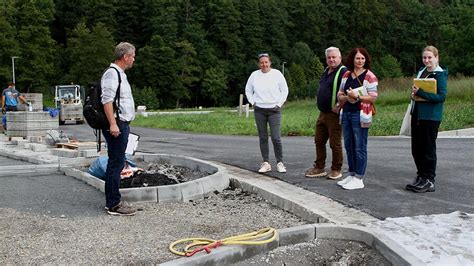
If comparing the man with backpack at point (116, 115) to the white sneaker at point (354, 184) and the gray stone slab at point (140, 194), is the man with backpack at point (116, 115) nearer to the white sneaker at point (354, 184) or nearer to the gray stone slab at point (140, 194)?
the gray stone slab at point (140, 194)

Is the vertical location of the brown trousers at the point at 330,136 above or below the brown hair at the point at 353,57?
below

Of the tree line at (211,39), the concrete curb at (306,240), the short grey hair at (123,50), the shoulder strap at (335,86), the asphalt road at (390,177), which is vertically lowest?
the concrete curb at (306,240)

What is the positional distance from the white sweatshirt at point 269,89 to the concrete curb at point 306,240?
10.8ft

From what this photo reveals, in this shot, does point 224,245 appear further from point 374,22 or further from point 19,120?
point 374,22

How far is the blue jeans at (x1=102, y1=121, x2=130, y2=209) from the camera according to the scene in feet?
19.1

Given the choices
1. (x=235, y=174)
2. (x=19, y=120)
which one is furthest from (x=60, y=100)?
(x=235, y=174)

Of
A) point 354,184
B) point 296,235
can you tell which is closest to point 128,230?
point 296,235

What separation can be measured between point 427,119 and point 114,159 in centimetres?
398

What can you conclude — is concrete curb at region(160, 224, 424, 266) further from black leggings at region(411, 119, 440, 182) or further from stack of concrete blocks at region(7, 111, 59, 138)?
stack of concrete blocks at region(7, 111, 59, 138)

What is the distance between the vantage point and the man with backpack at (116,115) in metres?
5.71

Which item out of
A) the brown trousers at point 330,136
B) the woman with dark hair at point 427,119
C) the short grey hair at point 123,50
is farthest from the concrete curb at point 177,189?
the woman with dark hair at point 427,119

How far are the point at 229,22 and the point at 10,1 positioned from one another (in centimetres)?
3685

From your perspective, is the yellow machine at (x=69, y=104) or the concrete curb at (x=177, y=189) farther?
the yellow machine at (x=69, y=104)

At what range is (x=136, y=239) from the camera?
501cm
